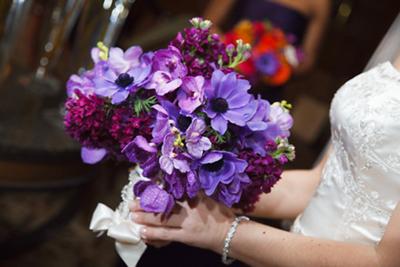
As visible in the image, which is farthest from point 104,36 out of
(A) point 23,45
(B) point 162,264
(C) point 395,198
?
(A) point 23,45

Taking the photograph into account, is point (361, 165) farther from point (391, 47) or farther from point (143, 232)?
point (143, 232)

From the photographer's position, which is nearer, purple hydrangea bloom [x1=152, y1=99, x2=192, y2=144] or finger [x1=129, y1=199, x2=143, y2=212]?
purple hydrangea bloom [x1=152, y1=99, x2=192, y2=144]

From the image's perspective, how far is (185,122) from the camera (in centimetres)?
103

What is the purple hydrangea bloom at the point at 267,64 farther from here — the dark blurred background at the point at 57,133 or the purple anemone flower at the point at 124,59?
the purple anemone flower at the point at 124,59

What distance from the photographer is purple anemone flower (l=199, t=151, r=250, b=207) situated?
102cm

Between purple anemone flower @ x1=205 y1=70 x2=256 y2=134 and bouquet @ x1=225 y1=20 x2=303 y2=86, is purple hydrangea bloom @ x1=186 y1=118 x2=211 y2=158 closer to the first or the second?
purple anemone flower @ x1=205 y1=70 x2=256 y2=134

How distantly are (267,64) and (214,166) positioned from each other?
178 centimetres

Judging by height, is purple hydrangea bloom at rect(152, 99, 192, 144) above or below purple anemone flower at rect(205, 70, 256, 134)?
below

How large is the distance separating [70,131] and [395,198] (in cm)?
73

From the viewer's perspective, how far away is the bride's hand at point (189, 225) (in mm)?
1180

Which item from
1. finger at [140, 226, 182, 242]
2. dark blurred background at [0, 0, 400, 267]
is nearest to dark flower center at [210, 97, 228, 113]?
finger at [140, 226, 182, 242]

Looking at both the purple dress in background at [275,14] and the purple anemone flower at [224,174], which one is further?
the purple dress in background at [275,14]

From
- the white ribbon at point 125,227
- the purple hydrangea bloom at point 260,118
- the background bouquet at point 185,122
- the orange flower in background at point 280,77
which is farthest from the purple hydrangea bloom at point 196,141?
the orange flower in background at point 280,77

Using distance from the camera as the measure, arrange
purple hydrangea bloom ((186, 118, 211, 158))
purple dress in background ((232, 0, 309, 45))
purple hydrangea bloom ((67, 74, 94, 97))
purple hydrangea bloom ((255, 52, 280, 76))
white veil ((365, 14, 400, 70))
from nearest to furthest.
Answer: purple hydrangea bloom ((186, 118, 211, 158)) → purple hydrangea bloom ((67, 74, 94, 97)) → white veil ((365, 14, 400, 70)) → purple hydrangea bloom ((255, 52, 280, 76)) → purple dress in background ((232, 0, 309, 45))
